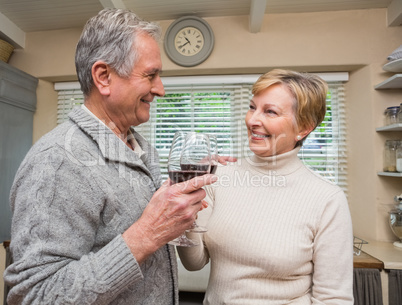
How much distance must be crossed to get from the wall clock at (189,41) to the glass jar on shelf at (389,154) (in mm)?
1591

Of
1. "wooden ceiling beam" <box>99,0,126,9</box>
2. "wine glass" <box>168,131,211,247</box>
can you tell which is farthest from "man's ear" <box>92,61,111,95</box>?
"wooden ceiling beam" <box>99,0,126,9</box>

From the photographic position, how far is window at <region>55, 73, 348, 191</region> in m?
2.55

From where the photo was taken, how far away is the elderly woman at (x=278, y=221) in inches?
37.7

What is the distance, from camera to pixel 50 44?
2678 mm

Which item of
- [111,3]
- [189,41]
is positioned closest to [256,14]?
[189,41]

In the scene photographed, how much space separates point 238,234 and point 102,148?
21.6 inches

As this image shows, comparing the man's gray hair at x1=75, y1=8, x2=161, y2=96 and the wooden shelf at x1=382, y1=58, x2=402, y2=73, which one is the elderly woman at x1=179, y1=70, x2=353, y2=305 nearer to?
the man's gray hair at x1=75, y1=8, x2=161, y2=96

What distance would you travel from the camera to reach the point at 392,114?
2.16 metres

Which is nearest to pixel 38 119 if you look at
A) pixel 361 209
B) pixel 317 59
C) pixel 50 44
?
pixel 50 44

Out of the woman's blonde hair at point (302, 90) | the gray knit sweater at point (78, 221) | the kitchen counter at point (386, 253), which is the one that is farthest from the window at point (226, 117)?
the gray knit sweater at point (78, 221)

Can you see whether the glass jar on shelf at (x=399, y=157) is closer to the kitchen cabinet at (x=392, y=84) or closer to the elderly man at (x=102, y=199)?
the kitchen cabinet at (x=392, y=84)

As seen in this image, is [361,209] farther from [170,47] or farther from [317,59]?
[170,47]

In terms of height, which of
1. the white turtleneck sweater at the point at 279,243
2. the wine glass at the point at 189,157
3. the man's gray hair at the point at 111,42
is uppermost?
the man's gray hair at the point at 111,42

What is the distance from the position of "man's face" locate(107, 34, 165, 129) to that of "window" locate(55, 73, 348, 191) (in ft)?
5.70
